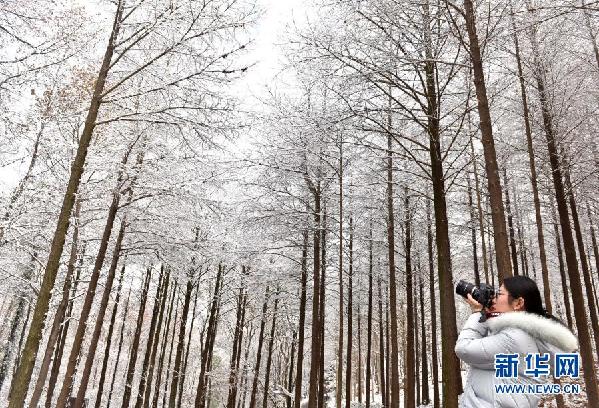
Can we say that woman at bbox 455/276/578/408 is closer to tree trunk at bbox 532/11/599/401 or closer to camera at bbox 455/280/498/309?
camera at bbox 455/280/498/309

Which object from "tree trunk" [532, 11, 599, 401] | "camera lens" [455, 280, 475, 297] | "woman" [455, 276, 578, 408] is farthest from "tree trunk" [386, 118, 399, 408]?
"woman" [455, 276, 578, 408]

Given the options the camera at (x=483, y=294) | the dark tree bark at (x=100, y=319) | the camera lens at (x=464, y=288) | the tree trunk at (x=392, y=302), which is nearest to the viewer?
the camera at (x=483, y=294)

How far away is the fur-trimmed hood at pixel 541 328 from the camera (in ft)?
6.89

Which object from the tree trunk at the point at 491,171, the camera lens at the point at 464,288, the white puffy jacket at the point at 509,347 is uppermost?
the tree trunk at the point at 491,171

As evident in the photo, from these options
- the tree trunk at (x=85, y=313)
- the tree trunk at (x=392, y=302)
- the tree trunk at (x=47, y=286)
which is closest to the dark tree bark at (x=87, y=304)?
the tree trunk at (x=85, y=313)

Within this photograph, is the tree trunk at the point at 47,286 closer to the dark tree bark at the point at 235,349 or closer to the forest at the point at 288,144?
→ the forest at the point at 288,144

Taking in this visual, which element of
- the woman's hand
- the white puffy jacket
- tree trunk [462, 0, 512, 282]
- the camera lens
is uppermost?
tree trunk [462, 0, 512, 282]

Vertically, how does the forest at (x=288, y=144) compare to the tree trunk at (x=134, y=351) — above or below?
above

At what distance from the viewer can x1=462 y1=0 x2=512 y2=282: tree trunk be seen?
4.93 m

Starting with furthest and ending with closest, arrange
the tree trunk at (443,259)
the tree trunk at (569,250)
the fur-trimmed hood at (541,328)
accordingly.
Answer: the tree trunk at (569,250) < the tree trunk at (443,259) < the fur-trimmed hood at (541,328)

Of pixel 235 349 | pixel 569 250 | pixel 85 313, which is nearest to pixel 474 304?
pixel 569 250

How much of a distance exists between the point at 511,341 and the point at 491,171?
3480 mm

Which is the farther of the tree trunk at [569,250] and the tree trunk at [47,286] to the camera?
the tree trunk at [569,250]

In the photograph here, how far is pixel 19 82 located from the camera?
6.59 metres
